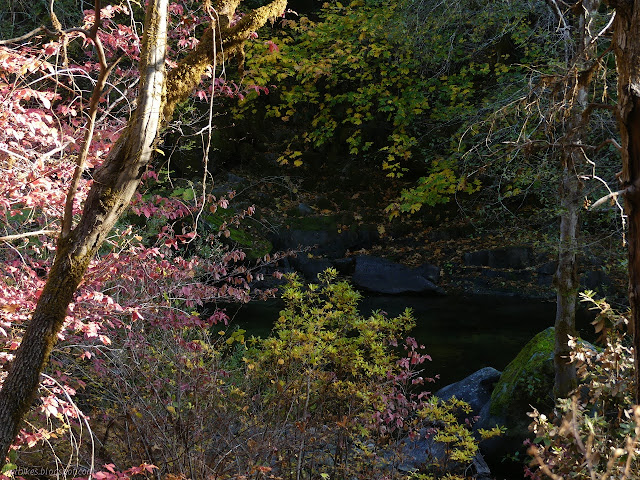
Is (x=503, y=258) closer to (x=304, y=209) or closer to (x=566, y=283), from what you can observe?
(x=304, y=209)

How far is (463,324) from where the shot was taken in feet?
35.2

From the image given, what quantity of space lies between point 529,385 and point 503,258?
718 cm

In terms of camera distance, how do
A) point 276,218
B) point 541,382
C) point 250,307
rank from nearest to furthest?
point 541,382 < point 250,307 < point 276,218

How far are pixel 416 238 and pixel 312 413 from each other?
10019mm

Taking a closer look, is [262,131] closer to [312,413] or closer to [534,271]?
[534,271]

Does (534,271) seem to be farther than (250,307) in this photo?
Yes

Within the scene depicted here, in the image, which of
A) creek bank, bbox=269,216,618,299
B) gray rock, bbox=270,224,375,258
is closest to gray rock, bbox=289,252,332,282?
creek bank, bbox=269,216,618,299

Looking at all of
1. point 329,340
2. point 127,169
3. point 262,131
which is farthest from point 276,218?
point 127,169

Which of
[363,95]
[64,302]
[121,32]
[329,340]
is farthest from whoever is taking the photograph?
[363,95]

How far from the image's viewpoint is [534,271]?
1324cm

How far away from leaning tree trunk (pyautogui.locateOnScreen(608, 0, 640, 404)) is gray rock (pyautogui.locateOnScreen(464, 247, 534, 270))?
11546mm

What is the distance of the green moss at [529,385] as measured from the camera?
687 cm

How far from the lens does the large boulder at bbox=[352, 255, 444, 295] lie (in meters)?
12.8

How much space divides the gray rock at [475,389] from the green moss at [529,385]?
0.28m
